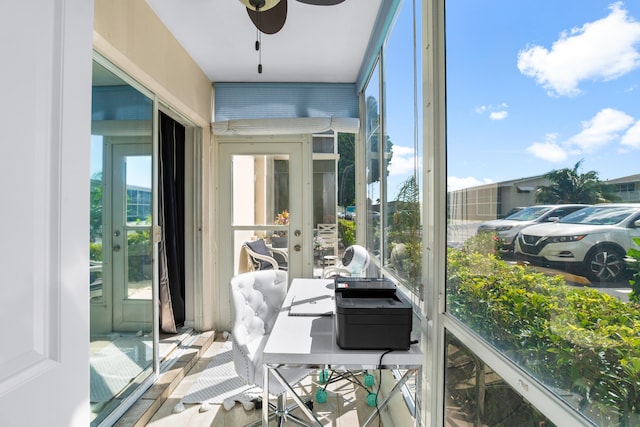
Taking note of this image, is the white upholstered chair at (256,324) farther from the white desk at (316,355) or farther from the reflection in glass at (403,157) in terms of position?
the reflection in glass at (403,157)

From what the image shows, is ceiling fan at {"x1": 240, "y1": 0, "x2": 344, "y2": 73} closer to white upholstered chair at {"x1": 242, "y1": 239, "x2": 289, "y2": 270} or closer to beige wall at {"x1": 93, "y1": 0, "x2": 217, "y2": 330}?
beige wall at {"x1": 93, "y1": 0, "x2": 217, "y2": 330}

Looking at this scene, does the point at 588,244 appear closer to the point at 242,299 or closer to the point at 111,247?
the point at 242,299

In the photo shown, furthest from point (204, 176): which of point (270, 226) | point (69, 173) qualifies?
point (69, 173)

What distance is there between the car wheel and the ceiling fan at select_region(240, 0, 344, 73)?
5.05 feet

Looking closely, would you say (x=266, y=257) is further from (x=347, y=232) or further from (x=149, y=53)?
(x=149, y=53)

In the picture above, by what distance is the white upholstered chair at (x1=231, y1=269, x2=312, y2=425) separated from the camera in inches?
69.2

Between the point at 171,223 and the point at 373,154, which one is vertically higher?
the point at 373,154

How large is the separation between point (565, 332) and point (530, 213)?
0.27 m

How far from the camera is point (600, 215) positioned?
0.58 meters

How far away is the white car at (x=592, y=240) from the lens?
0.53m

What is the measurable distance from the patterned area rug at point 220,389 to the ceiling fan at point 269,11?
89.9 inches

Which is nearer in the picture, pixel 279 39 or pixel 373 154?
pixel 279 39

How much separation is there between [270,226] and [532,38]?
296cm

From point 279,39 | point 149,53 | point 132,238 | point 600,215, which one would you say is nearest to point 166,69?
point 149,53
